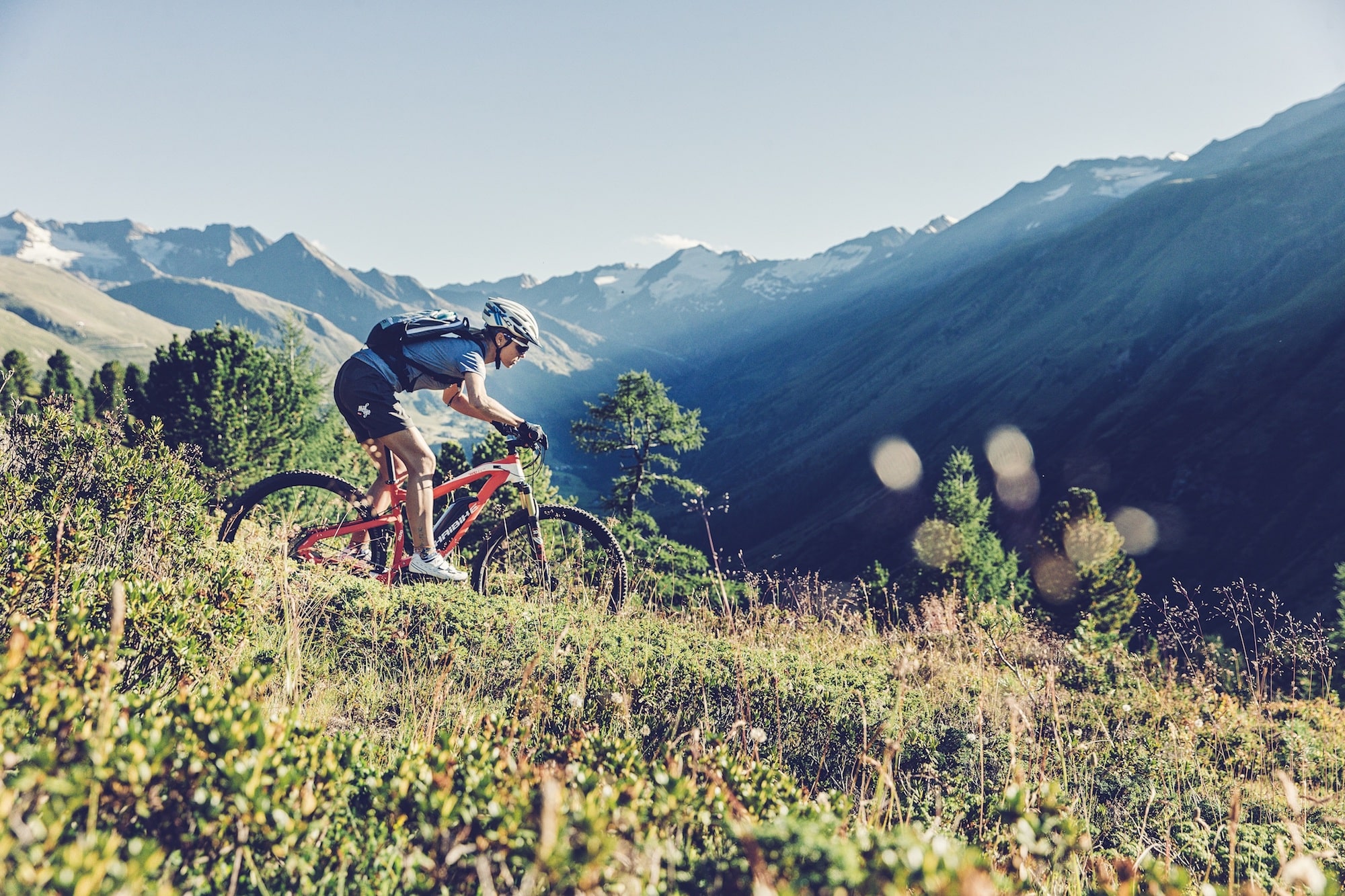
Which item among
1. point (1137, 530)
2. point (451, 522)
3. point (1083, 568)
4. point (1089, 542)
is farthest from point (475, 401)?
point (1137, 530)

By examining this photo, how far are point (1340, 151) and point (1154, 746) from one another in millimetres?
216845

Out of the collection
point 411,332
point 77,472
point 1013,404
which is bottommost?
point 1013,404

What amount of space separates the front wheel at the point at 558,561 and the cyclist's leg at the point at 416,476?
3.27 ft

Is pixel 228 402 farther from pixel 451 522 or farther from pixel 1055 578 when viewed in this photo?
pixel 1055 578

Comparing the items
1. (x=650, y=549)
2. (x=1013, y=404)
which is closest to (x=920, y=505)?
(x=1013, y=404)

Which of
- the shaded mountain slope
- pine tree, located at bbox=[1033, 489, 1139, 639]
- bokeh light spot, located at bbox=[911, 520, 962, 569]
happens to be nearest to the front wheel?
bokeh light spot, located at bbox=[911, 520, 962, 569]

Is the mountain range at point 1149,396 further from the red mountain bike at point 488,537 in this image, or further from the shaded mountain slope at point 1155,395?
the red mountain bike at point 488,537

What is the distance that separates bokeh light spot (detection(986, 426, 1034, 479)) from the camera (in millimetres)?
114688

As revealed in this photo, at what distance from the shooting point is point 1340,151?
149500 mm

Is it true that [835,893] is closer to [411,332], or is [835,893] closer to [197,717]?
[197,717]

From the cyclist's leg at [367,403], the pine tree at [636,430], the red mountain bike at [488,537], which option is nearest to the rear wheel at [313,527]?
the red mountain bike at [488,537]

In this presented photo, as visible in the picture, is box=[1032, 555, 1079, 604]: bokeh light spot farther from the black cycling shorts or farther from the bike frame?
the black cycling shorts

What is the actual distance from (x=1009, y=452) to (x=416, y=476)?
130382 mm

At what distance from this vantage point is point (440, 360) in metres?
5.86
